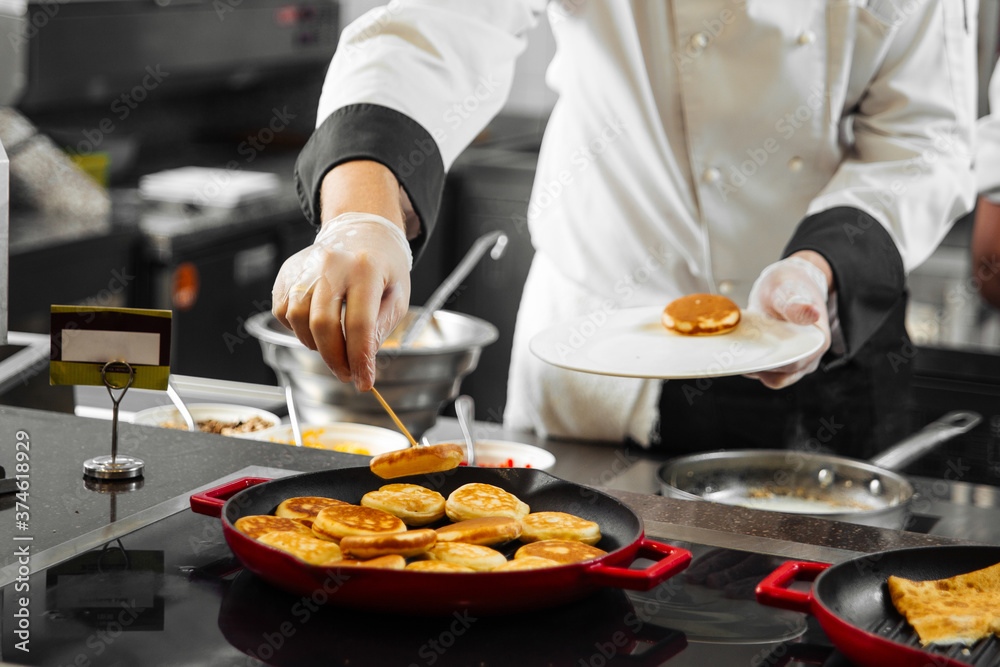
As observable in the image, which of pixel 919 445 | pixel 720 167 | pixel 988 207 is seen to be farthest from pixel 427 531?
pixel 988 207

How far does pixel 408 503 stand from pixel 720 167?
0.96m

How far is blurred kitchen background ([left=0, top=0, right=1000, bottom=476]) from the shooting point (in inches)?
110

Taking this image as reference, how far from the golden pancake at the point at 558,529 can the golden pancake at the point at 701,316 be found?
46 cm

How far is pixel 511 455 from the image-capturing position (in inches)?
57.4

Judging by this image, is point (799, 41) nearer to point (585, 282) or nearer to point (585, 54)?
point (585, 54)

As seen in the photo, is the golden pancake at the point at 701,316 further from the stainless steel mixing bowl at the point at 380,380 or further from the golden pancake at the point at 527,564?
the golden pancake at the point at 527,564

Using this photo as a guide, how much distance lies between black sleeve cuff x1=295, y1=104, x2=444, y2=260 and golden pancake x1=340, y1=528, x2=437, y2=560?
53 centimetres

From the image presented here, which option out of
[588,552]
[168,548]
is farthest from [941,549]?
[168,548]

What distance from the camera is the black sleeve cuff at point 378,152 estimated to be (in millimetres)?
1185

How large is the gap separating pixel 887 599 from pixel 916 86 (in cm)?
104

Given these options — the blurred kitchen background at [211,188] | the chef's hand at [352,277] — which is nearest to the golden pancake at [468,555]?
the chef's hand at [352,277]

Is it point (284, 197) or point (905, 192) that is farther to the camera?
point (284, 197)

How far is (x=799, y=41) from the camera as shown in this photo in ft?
5.16

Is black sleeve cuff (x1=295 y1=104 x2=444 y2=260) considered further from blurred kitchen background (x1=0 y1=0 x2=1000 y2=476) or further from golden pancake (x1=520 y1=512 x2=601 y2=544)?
blurred kitchen background (x1=0 y1=0 x2=1000 y2=476)
